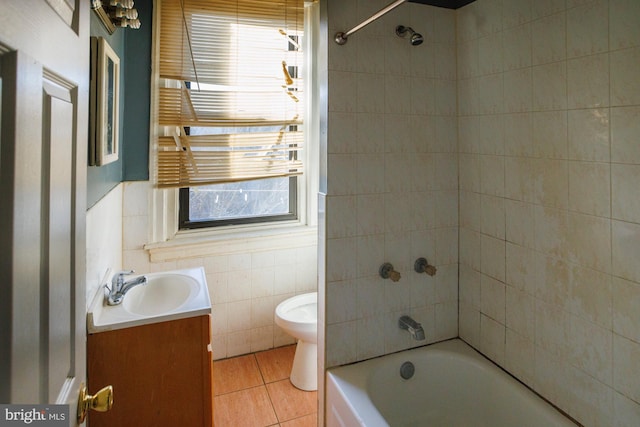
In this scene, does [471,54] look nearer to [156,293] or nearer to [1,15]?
[1,15]

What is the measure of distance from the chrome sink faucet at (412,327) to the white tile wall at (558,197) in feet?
1.08

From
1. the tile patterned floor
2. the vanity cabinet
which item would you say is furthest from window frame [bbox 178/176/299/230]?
the vanity cabinet

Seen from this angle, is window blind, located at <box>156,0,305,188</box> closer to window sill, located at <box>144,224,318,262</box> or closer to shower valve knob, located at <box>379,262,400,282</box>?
window sill, located at <box>144,224,318,262</box>

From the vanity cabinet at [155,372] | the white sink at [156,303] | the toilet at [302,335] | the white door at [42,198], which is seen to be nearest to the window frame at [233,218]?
the white sink at [156,303]

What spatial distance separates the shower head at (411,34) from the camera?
156 centimetres

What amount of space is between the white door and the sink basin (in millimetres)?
1080

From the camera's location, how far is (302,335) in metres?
2.16

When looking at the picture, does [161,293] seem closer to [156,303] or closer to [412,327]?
[156,303]

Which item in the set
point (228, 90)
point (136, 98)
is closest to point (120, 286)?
point (136, 98)

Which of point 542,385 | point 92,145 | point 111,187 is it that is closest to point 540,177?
point 542,385

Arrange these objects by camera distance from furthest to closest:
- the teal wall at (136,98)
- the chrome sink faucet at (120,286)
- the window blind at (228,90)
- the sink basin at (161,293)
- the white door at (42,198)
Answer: the window blind at (228,90) < the teal wall at (136,98) < the sink basin at (161,293) < the chrome sink faucet at (120,286) < the white door at (42,198)

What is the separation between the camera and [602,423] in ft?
4.10

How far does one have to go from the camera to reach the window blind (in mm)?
2371

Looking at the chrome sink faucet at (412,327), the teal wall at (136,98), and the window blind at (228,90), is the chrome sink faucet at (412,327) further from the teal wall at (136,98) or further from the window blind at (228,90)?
the teal wall at (136,98)
